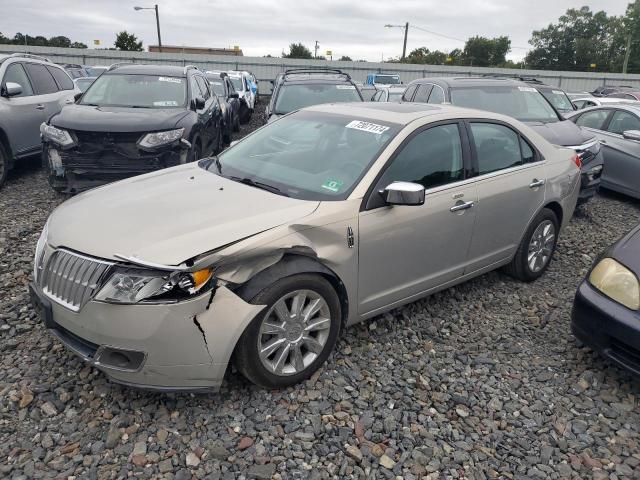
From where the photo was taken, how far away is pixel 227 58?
30328mm

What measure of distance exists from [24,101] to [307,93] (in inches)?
175

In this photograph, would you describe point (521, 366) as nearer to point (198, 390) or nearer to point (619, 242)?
point (619, 242)

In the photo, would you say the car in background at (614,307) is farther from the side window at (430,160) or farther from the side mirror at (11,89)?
the side mirror at (11,89)

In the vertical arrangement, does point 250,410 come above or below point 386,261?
below

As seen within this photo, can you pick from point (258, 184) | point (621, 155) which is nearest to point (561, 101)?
point (621, 155)

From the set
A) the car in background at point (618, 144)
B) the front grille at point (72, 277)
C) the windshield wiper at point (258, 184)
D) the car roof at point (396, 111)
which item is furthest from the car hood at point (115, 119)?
the car in background at point (618, 144)

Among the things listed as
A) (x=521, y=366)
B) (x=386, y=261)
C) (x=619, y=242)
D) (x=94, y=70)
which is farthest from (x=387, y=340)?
(x=94, y=70)

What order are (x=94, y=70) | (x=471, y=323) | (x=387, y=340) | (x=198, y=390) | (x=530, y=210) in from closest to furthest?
(x=198, y=390) → (x=387, y=340) → (x=471, y=323) → (x=530, y=210) → (x=94, y=70)

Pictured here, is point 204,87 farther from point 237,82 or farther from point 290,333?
point 237,82

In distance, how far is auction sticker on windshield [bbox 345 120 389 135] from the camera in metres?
3.61

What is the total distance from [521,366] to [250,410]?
1911 millimetres

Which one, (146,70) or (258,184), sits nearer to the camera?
(258,184)

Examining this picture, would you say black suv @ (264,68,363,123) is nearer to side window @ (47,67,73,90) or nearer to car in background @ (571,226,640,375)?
side window @ (47,67,73,90)

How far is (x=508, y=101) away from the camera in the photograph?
25.2 ft
